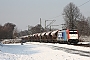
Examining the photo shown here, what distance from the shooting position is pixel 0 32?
344ft

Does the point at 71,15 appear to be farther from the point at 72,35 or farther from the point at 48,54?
the point at 48,54

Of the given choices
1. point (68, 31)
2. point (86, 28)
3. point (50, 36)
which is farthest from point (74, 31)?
point (86, 28)

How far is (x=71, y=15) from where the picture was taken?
8531 centimetres

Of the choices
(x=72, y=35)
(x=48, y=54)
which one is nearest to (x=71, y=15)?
(x=72, y=35)

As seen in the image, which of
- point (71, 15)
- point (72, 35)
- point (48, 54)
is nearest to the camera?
point (48, 54)

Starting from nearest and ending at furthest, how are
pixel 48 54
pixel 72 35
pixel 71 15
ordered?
pixel 48 54, pixel 72 35, pixel 71 15

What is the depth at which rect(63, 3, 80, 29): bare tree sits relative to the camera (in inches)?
3248

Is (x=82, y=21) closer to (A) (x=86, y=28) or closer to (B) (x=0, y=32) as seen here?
(A) (x=86, y=28)

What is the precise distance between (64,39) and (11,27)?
98.9 m

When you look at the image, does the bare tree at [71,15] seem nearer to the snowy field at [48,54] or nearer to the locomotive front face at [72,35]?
the locomotive front face at [72,35]

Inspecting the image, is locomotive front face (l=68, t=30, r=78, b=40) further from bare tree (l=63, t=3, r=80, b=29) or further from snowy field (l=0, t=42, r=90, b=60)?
bare tree (l=63, t=3, r=80, b=29)

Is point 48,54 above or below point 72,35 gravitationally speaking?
below

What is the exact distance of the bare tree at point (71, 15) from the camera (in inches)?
3248

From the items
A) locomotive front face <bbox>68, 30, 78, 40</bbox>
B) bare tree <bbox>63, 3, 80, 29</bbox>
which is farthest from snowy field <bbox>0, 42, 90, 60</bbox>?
bare tree <bbox>63, 3, 80, 29</bbox>
